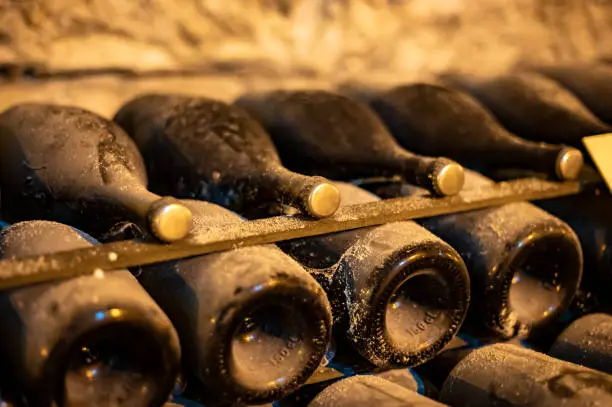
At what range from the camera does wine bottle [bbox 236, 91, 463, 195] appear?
3.21ft

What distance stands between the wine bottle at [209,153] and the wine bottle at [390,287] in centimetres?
9

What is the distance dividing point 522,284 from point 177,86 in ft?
2.41

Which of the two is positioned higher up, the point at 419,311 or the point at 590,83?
the point at 590,83

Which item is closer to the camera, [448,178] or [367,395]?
[367,395]

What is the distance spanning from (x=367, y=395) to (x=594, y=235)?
546mm

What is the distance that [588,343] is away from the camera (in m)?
0.87

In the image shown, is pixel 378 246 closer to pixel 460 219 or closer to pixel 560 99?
pixel 460 219

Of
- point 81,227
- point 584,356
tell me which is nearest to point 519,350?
point 584,356

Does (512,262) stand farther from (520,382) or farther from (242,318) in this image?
(242,318)

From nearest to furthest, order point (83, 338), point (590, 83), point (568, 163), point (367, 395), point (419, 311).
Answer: point (83, 338), point (367, 395), point (419, 311), point (568, 163), point (590, 83)

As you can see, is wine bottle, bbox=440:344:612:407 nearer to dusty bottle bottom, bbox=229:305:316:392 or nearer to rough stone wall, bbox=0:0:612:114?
dusty bottle bottom, bbox=229:305:316:392

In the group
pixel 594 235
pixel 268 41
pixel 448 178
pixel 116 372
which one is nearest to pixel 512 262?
pixel 448 178

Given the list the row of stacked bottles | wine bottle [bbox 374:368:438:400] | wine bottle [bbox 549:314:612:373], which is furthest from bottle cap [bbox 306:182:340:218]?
wine bottle [bbox 549:314:612:373]

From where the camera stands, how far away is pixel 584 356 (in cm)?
86
